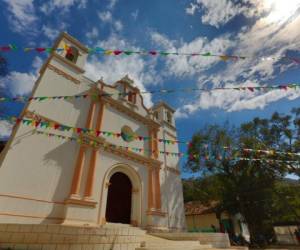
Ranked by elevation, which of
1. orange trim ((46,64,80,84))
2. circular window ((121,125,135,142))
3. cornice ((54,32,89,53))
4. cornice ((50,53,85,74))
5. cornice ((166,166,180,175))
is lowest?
cornice ((166,166,180,175))

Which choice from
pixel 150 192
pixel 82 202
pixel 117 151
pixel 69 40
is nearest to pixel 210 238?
pixel 150 192

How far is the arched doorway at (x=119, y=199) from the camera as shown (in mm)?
9133

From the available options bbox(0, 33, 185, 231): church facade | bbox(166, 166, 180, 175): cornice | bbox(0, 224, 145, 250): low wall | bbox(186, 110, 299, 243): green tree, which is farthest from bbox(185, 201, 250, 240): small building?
bbox(0, 224, 145, 250): low wall

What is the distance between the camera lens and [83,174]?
827 centimetres

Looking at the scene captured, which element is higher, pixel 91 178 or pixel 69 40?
pixel 69 40

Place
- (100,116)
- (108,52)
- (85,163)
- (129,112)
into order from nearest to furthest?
1. (108,52)
2. (85,163)
3. (100,116)
4. (129,112)

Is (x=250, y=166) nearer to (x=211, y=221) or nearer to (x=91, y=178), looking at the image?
(x=211, y=221)

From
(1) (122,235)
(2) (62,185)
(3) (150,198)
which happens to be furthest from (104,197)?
(1) (122,235)

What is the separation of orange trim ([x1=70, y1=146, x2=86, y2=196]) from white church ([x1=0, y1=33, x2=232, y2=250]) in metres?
0.04

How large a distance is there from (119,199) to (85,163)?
2642mm

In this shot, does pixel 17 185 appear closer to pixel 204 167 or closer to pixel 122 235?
pixel 122 235

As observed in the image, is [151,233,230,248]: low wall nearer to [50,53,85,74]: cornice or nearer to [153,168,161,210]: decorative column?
[153,168,161,210]: decorative column

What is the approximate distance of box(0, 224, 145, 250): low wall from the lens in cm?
462

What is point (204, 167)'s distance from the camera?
54.5ft
